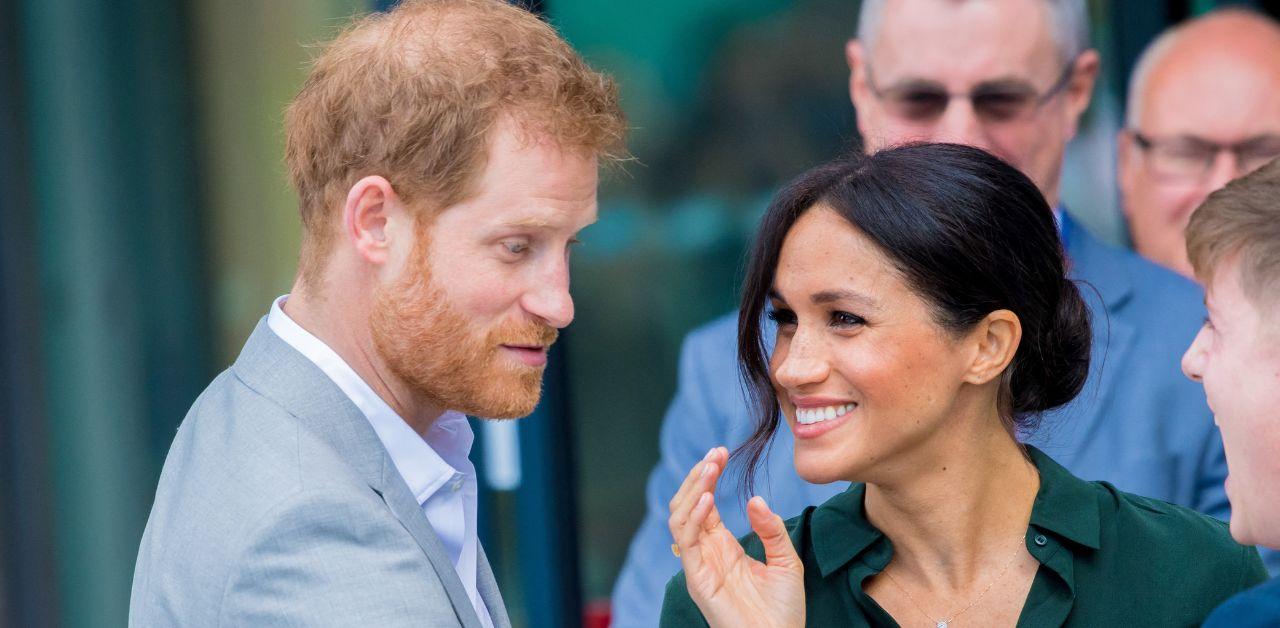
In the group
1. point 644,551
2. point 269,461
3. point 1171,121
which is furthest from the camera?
point 1171,121

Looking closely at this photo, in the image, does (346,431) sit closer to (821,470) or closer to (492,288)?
(492,288)

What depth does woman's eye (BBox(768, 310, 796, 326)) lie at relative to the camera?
2533 mm

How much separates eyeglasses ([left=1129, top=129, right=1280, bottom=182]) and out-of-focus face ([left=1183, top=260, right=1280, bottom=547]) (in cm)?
212

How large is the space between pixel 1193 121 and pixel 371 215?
9.06 feet

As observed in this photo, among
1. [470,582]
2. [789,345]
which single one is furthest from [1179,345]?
[470,582]

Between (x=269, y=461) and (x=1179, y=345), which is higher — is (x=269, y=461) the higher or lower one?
the higher one

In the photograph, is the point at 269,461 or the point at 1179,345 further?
the point at 1179,345

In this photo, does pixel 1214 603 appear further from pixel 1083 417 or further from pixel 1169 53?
pixel 1169 53

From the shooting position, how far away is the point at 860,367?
240cm

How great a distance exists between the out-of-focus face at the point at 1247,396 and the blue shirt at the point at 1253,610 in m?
0.16

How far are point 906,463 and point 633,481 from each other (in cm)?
256

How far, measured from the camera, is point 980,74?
3467 mm

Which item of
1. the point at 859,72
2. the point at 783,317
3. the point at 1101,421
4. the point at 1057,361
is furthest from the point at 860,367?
the point at 859,72

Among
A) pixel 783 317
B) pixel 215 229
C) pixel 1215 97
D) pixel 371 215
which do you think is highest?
pixel 371 215
